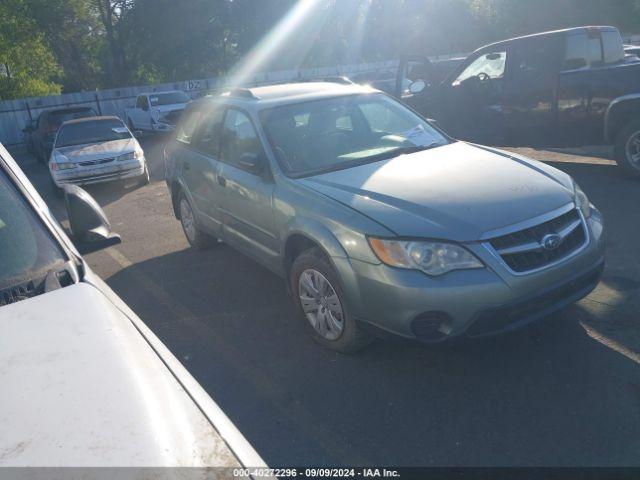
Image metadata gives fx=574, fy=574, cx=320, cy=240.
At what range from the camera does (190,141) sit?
618 centimetres

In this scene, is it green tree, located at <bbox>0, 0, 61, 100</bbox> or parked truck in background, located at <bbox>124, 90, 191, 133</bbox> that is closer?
parked truck in background, located at <bbox>124, 90, 191, 133</bbox>

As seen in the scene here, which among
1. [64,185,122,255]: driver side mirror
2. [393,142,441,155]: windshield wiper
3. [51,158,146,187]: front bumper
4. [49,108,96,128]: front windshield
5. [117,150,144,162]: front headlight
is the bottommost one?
[51,158,146,187]: front bumper

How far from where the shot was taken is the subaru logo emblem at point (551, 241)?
3459mm

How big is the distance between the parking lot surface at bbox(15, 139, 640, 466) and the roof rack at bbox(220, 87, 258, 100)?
176 cm

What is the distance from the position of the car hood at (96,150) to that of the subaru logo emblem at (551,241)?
9.67 meters

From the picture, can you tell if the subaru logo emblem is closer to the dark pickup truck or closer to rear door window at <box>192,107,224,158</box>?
rear door window at <box>192,107,224,158</box>

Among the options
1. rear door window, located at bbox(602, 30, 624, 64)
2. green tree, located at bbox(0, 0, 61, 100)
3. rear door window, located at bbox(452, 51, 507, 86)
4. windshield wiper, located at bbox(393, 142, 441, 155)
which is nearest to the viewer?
windshield wiper, located at bbox(393, 142, 441, 155)

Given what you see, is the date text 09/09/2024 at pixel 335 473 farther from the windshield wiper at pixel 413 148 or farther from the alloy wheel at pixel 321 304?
the windshield wiper at pixel 413 148

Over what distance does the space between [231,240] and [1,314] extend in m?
3.22

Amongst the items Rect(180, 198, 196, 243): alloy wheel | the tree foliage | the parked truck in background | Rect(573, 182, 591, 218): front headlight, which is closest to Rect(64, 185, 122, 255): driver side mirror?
Rect(573, 182, 591, 218): front headlight

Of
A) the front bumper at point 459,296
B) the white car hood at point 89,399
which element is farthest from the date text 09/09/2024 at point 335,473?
the white car hood at point 89,399

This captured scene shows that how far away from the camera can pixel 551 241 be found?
3480mm

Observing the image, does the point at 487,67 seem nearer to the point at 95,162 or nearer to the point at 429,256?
the point at 429,256

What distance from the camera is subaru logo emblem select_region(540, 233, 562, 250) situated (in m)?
3.46
